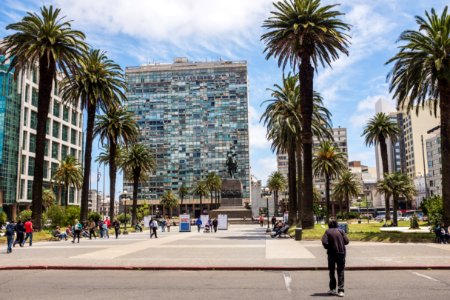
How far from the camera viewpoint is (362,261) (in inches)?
696

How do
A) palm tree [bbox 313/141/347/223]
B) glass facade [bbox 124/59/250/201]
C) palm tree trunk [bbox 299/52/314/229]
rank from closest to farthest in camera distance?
palm tree trunk [bbox 299/52/314/229] → palm tree [bbox 313/141/347/223] → glass facade [bbox 124/59/250/201]

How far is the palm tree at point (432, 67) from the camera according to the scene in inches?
1151

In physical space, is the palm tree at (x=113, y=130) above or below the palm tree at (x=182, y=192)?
above

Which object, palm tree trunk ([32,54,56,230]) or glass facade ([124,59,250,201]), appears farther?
glass facade ([124,59,250,201])

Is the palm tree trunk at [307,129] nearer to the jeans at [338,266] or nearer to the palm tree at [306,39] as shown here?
the palm tree at [306,39]

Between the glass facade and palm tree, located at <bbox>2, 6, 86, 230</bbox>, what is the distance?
134 metres

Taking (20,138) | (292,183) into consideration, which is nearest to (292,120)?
(292,183)

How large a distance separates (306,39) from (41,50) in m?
22.0

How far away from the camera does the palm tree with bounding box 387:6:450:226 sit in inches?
1151

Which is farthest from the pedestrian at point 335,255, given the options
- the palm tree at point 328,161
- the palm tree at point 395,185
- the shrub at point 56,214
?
the palm tree at point 395,185

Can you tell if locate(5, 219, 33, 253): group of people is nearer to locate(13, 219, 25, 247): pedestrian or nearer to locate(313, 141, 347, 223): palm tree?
locate(13, 219, 25, 247): pedestrian

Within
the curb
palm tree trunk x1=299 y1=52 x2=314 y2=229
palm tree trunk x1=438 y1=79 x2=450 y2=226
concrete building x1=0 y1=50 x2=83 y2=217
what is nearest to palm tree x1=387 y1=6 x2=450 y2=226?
palm tree trunk x1=438 y1=79 x2=450 y2=226

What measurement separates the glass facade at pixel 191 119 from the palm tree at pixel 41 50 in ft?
438

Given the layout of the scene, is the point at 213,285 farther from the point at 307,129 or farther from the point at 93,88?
the point at 93,88
